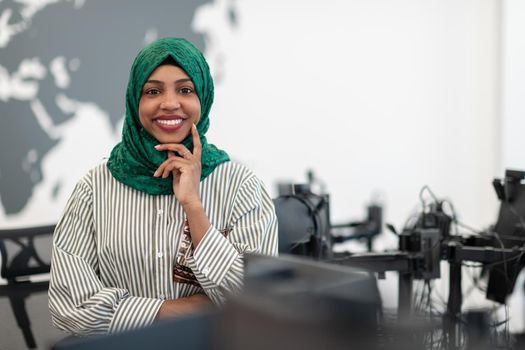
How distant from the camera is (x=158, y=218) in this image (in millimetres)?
1663

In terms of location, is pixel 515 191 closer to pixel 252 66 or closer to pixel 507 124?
pixel 252 66

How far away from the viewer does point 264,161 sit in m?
4.54

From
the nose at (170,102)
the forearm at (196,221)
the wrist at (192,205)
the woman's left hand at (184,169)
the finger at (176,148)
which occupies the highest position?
the nose at (170,102)

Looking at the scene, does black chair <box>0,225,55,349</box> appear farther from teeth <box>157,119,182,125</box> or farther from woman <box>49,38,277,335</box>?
teeth <box>157,119,182,125</box>

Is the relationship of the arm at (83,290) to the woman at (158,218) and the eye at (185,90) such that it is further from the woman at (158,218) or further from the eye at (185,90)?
the eye at (185,90)

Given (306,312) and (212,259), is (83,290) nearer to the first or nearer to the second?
(212,259)

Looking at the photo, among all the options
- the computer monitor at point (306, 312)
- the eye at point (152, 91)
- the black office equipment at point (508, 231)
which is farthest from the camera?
the black office equipment at point (508, 231)

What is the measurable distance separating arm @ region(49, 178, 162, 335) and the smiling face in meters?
0.22

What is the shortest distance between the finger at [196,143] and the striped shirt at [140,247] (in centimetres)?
7

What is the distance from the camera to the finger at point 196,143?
167cm

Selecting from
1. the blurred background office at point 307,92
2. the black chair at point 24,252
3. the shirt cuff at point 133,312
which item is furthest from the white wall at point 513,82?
the shirt cuff at point 133,312

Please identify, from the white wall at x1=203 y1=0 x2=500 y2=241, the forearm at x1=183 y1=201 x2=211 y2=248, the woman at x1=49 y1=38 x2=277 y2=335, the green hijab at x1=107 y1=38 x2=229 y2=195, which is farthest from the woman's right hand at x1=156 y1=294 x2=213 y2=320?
the white wall at x1=203 y1=0 x2=500 y2=241

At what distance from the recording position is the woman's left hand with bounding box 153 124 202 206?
1606 mm

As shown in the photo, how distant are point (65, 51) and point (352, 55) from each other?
1999 millimetres
